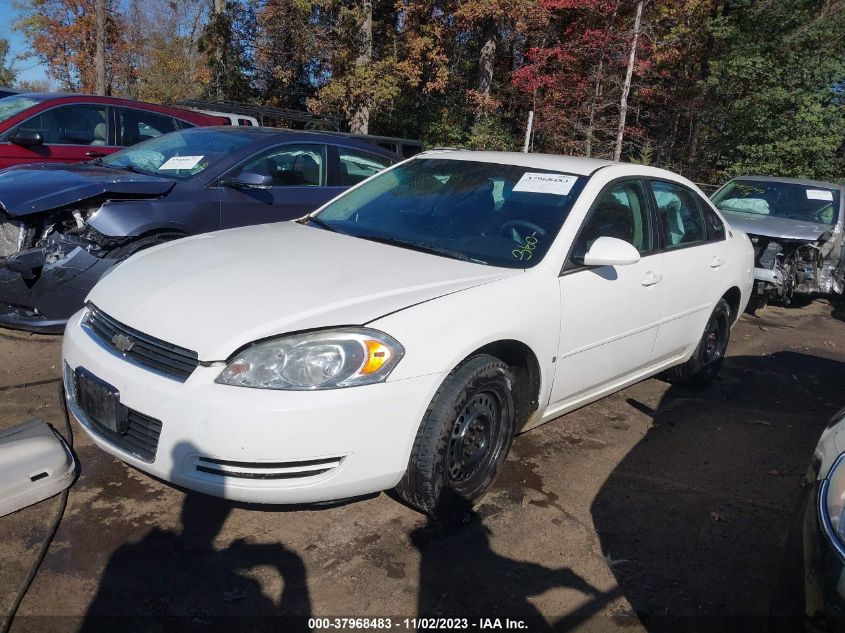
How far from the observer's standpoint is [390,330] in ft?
8.89

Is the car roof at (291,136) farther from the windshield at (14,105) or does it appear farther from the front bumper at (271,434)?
the front bumper at (271,434)

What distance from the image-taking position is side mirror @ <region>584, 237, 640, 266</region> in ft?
11.3

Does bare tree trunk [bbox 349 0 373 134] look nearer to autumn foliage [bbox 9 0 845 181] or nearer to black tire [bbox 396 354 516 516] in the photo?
autumn foliage [bbox 9 0 845 181]

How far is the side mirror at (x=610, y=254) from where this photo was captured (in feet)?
11.3

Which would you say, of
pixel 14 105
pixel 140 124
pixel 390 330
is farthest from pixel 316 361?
pixel 14 105

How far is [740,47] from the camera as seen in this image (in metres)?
18.4

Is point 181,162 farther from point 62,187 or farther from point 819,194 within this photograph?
point 819,194

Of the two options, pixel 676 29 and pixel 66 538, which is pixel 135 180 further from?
pixel 676 29

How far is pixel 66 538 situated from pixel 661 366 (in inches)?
141

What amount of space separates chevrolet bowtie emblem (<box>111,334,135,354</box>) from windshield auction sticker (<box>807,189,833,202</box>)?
9.34 m

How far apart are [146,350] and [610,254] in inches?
85.6

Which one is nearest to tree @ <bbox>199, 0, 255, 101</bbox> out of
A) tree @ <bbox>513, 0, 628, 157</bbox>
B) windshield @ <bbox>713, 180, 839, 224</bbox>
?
tree @ <bbox>513, 0, 628, 157</bbox>

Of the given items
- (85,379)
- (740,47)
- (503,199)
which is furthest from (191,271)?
(740,47)

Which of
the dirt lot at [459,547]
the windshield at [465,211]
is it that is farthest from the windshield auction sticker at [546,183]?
the dirt lot at [459,547]
